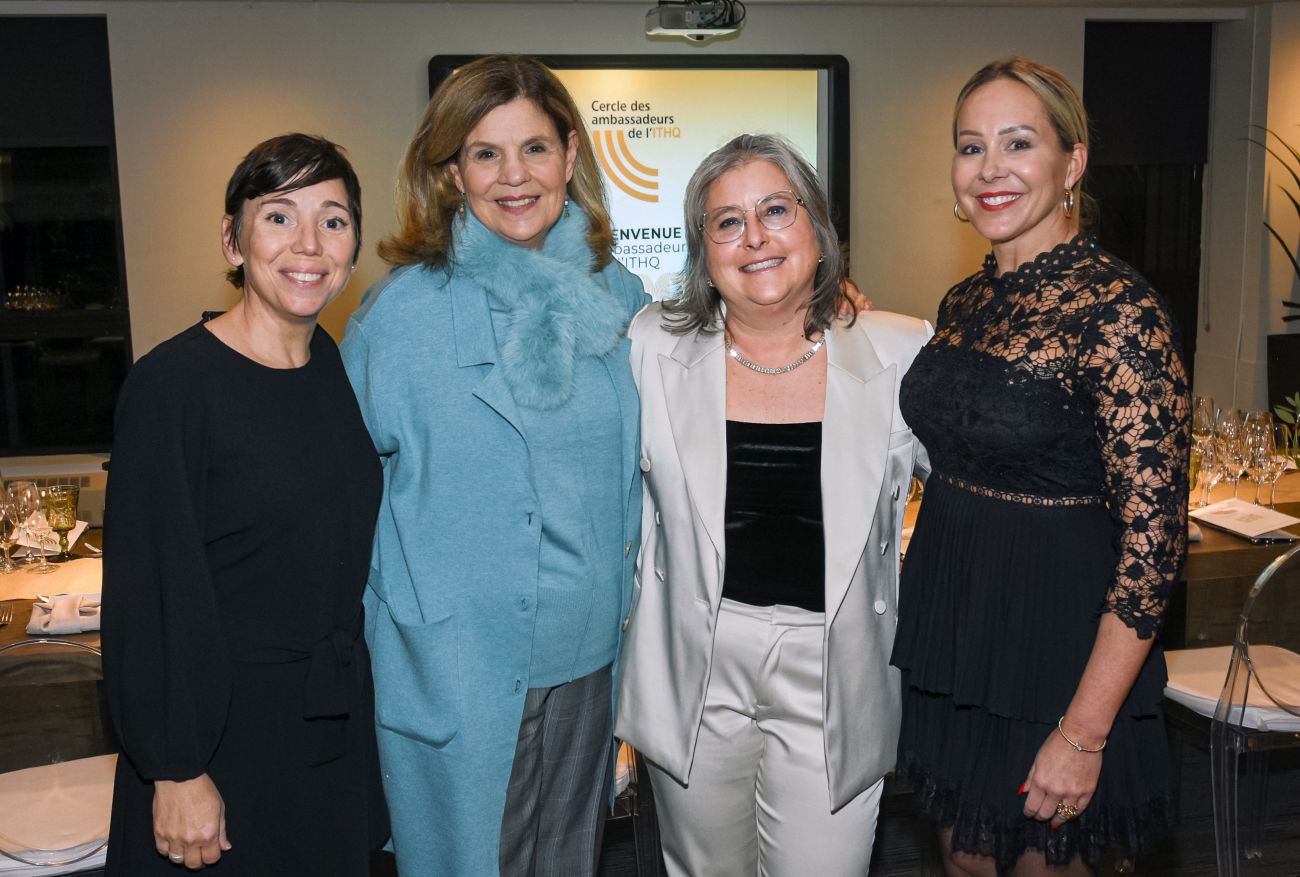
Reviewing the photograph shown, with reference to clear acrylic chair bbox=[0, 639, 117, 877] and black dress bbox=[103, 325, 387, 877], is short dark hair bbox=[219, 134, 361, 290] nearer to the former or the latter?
black dress bbox=[103, 325, 387, 877]

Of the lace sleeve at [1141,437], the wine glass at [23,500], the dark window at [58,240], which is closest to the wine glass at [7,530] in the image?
the wine glass at [23,500]

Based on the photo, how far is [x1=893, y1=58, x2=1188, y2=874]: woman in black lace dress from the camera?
71.1 inches

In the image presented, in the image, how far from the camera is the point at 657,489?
216 cm

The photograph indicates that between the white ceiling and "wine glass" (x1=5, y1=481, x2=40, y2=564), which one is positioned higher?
the white ceiling

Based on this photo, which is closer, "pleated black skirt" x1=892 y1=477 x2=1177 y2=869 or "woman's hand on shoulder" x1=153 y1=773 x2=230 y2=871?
"woman's hand on shoulder" x1=153 y1=773 x2=230 y2=871

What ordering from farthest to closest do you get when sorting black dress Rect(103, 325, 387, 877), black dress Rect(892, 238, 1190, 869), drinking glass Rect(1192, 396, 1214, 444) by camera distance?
drinking glass Rect(1192, 396, 1214, 444)
black dress Rect(892, 238, 1190, 869)
black dress Rect(103, 325, 387, 877)

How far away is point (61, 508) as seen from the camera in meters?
3.35

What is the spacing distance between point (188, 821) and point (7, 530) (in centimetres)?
204

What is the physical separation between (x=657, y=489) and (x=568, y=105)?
2.47ft

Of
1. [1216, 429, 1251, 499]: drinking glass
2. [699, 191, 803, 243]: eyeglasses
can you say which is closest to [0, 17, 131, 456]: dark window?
[699, 191, 803, 243]: eyeglasses

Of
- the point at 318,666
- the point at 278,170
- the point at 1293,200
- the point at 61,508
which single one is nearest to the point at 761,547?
the point at 318,666

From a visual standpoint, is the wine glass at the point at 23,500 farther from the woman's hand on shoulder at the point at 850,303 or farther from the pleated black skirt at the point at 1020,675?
the pleated black skirt at the point at 1020,675

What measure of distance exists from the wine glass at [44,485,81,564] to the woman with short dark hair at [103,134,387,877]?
1759mm

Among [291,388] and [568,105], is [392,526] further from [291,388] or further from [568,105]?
[568,105]
